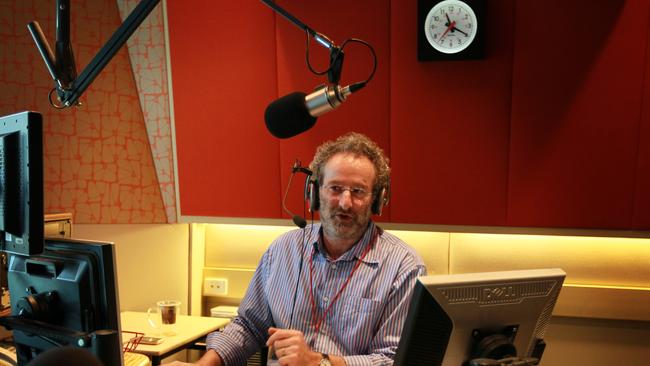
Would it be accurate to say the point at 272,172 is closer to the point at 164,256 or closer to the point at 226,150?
the point at 226,150

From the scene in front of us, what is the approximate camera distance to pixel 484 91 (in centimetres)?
240

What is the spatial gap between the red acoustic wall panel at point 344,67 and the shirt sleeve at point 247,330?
2.44ft

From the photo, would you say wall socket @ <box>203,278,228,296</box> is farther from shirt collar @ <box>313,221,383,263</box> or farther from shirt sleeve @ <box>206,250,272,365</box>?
shirt collar @ <box>313,221,383,263</box>

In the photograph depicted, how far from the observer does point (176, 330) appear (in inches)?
96.2

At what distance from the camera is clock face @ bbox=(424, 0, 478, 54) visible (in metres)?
2.33

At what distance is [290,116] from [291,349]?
655 millimetres

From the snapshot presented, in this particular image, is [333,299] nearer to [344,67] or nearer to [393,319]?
[393,319]

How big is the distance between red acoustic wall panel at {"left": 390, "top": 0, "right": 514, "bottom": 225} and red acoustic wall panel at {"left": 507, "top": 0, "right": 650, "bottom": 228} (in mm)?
72

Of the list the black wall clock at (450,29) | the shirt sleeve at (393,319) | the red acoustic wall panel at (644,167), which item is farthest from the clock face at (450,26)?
the shirt sleeve at (393,319)

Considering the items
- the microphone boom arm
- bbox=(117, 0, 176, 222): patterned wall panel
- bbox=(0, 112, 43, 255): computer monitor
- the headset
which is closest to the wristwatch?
the headset

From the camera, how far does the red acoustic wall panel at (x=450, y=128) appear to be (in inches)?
93.7

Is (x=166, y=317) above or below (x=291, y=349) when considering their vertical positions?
below

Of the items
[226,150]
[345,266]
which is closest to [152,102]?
[226,150]

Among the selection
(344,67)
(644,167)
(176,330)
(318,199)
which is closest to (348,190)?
(318,199)
